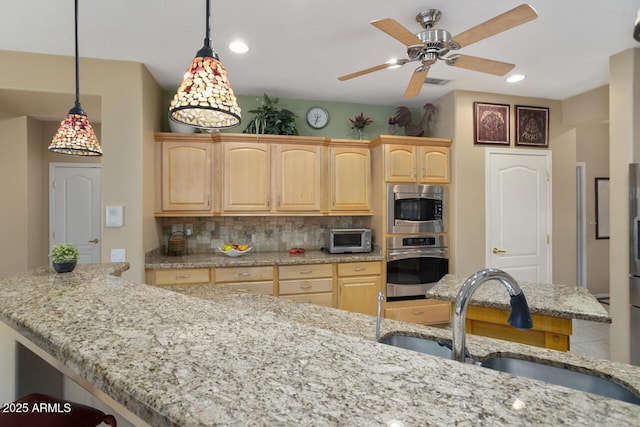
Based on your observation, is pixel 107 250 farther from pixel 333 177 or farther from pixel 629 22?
pixel 629 22

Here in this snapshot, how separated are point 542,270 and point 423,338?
3399mm

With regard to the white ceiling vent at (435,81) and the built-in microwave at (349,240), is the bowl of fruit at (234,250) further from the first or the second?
the white ceiling vent at (435,81)

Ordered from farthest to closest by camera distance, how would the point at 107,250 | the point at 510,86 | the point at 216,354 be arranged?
the point at 510,86
the point at 107,250
the point at 216,354

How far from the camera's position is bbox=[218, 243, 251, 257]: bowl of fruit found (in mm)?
3320

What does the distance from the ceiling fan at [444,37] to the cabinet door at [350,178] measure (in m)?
1.35

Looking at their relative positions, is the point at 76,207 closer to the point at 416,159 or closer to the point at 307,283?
the point at 307,283

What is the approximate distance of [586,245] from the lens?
16.2 ft

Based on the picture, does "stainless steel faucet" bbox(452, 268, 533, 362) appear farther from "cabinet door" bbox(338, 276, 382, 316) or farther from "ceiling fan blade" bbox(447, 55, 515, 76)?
"cabinet door" bbox(338, 276, 382, 316)

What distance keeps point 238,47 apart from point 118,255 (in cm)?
201

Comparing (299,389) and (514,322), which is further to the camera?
(514,322)

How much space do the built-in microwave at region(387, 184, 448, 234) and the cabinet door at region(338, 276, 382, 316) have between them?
594mm

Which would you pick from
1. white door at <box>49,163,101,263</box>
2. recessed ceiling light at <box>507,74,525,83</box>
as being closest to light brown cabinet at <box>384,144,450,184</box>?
recessed ceiling light at <box>507,74,525,83</box>

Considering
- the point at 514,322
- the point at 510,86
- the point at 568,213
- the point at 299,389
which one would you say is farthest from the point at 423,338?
the point at 568,213

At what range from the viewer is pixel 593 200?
4.94 m
